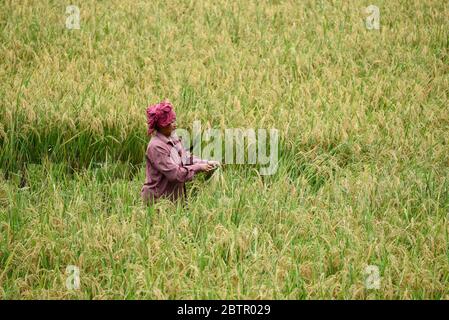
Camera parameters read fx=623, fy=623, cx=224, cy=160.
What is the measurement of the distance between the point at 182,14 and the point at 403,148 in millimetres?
4278

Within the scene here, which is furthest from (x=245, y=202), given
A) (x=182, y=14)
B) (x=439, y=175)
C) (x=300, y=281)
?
(x=182, y=14)

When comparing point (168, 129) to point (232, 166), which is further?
point (232, 166)

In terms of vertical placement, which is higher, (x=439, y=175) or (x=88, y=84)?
(x=88, y=84)

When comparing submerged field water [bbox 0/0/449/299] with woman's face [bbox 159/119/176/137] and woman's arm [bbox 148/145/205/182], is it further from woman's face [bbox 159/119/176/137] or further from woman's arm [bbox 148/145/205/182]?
woman's face [bbox 159/119/176/137]

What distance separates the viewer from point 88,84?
6.11 meters

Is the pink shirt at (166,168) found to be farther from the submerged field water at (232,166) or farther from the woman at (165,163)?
the submerged field water at (232,166)

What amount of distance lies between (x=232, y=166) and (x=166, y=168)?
0.96m

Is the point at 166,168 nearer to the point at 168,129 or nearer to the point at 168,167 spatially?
the point at 168,167

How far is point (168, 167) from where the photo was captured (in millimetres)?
4023

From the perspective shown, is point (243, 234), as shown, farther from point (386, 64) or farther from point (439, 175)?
point (386, 64)

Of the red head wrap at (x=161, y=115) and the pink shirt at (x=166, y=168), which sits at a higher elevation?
the red head wrap at (x=161, y=115)

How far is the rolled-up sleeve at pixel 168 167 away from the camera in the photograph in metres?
4.02

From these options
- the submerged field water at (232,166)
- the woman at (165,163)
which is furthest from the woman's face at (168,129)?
the submerged field water at (232,166)

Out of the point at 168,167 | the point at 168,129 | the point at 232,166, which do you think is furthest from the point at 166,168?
the point at 232,166
